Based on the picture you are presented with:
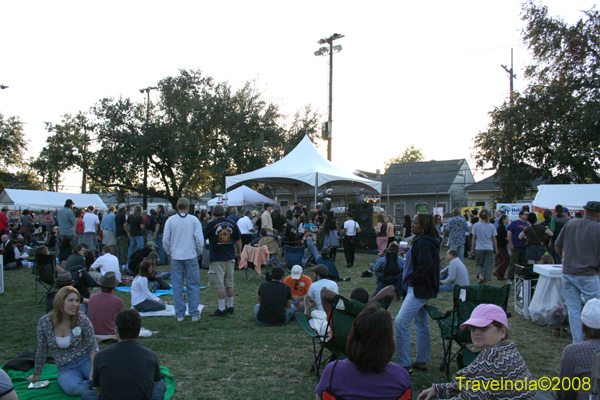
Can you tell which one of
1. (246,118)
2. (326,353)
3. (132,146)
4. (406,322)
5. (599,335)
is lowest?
(326,353)

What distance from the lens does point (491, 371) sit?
233cm

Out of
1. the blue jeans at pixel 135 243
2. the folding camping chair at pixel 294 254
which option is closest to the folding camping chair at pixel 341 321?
the folding camping chair at pixel 294 254

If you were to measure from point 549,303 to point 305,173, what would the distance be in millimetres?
8616

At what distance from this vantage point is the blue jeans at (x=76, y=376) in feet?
12.0

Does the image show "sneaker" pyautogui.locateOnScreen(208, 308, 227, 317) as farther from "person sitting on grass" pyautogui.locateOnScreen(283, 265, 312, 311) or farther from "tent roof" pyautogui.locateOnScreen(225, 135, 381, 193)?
"tent roof" pyautogui.locateOnScreen(225, 135, 381, 193)

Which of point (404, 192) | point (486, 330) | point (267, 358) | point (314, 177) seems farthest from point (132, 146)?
point (486, 330)

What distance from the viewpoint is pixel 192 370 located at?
4340mm

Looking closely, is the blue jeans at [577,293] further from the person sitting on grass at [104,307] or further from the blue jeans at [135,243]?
the blue jeans at [135,243]

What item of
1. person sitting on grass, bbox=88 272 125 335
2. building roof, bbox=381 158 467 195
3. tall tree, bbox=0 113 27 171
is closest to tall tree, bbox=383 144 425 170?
building roof, bbox=381 158 467 195

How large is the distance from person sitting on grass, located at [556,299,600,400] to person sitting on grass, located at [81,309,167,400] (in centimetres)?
247

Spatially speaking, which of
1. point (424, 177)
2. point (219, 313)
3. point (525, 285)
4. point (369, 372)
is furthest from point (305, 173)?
point (424, 177)

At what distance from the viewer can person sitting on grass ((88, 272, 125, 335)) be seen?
16.7 feet

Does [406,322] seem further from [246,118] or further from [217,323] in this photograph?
[246,118]

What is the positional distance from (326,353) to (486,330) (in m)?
2.84
